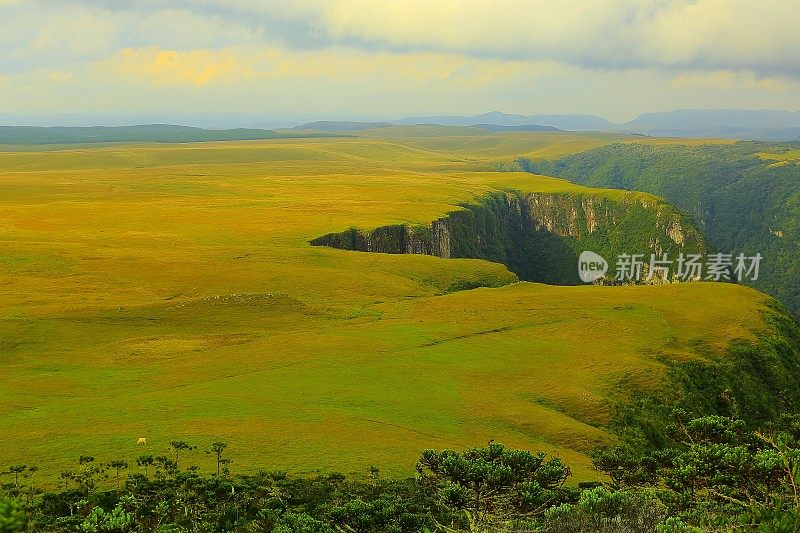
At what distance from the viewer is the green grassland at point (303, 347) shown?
47188mm

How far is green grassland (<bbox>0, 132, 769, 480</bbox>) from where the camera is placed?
47188 millimetres

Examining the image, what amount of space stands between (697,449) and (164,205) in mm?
155261

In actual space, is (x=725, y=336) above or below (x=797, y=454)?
below

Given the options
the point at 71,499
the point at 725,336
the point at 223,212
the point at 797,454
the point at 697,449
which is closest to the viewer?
the point at 797,454

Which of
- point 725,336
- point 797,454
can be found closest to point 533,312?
point 725,336

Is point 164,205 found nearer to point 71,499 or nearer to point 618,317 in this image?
point 618,317

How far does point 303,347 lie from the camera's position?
69.2m

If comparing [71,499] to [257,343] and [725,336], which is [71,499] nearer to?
[257,343]

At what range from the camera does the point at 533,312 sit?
3477 inches

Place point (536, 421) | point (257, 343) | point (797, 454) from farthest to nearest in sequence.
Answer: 1. point (257, 343)
2. point (536, 421)
3. point (797, 454)

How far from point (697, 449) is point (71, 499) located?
2888 centimetres

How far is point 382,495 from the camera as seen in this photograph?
35.8 meters

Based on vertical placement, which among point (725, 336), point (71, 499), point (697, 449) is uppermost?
point (697, 449)

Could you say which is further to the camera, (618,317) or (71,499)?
(618,317)
